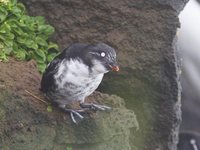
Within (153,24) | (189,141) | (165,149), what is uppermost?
(153,24)

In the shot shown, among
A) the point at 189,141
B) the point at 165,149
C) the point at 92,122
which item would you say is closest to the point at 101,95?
the point at 92,122

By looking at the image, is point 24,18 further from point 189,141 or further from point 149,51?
point 189,141

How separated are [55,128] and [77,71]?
651 millimetres

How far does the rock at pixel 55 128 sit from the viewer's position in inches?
219

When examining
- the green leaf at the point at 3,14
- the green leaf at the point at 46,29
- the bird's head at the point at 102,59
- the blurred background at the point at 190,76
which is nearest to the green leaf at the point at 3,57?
the green leaf at the point at 3,14

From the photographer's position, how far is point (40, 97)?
5902 mm

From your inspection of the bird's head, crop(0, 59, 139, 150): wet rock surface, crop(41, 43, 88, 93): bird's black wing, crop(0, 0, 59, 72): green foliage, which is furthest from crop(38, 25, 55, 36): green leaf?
the bird's head

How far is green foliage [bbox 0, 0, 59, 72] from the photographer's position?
250 inches

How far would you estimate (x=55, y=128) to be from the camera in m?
5.79

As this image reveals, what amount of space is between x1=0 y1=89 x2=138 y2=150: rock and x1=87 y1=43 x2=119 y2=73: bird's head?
0.72m

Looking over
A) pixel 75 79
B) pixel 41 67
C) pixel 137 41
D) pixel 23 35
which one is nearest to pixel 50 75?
pixel 75 79

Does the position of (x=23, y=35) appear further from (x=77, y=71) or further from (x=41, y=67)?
(x=77, y=71)

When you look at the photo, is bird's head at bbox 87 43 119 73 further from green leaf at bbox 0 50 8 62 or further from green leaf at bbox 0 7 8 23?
green leaf at bbox 0 7 8 23

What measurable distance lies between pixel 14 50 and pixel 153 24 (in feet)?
4.28
